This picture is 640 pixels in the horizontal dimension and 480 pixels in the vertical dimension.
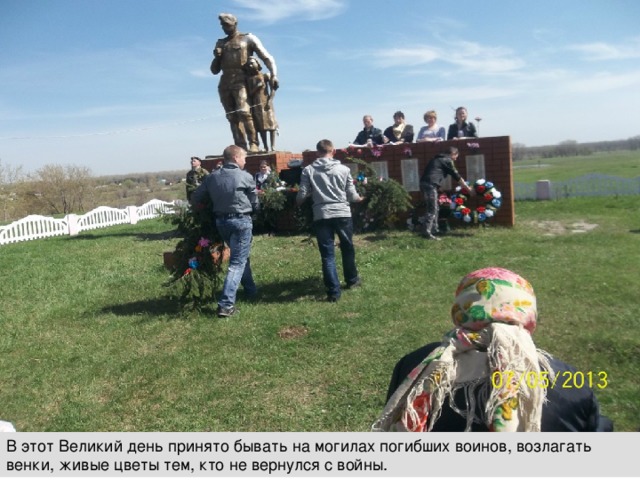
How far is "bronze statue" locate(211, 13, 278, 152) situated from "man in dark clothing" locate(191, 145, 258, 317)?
640 centimetres

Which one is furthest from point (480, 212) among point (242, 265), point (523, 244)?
point (242, 265)

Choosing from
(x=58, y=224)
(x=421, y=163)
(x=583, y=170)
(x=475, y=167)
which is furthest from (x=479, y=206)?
(x=583, y=170)

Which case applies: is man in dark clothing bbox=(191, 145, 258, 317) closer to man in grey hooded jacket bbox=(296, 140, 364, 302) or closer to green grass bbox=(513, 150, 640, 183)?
man in grey hooded jacket bbox=(296, 140, 364, 302)

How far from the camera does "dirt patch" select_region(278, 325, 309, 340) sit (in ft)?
17.7

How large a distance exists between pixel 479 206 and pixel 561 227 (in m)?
1.64

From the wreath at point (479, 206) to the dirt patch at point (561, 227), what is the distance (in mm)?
1013

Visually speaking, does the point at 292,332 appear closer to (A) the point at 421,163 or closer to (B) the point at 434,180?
(B) the point at 434,180

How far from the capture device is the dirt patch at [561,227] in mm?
10125

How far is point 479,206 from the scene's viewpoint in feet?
34.0

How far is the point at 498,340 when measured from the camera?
5.99 feet

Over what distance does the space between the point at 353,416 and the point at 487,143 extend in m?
8.07
